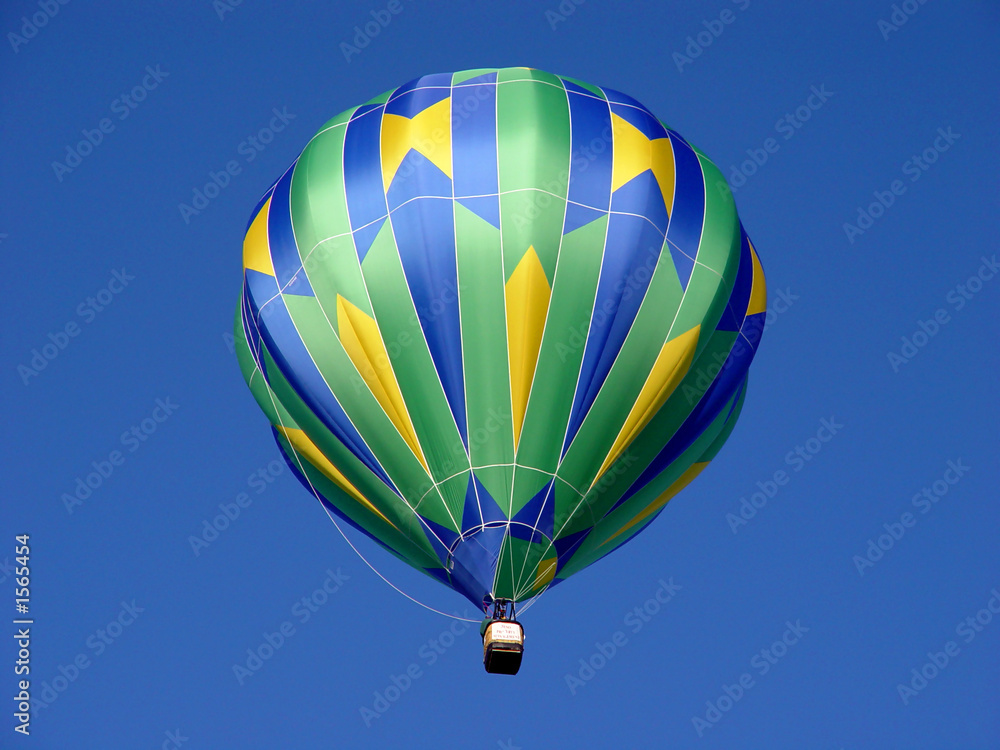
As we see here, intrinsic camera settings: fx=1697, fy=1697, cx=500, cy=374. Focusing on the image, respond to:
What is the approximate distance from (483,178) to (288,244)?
6.77 feet

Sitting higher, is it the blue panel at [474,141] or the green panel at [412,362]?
the blue panel at [474,141]

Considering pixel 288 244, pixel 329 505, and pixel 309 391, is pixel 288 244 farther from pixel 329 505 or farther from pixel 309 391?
pixel 329 505

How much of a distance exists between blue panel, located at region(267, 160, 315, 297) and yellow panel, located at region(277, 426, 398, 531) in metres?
1.49

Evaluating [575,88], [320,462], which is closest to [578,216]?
[575,88]

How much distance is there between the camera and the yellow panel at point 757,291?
17188 mm

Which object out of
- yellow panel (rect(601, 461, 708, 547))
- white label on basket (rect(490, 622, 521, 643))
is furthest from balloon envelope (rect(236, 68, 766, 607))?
white label on basket (rect(490, 622, 521, 643))

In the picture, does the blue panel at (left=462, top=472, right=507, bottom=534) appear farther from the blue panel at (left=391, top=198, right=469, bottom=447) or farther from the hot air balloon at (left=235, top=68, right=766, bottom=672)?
the blue panel at (left=391, top=198, right=469, bottom=447)

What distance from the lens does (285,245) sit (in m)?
16.5

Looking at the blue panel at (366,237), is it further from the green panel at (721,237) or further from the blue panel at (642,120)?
the green panel at (721,237)

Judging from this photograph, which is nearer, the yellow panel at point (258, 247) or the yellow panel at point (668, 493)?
the yellow panel at point (258, 247)

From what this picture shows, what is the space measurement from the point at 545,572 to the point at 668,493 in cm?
226

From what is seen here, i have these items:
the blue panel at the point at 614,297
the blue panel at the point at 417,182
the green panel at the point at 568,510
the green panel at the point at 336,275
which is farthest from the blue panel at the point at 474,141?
the green panel at the point at 568,510

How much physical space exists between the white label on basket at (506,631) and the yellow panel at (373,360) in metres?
1.74

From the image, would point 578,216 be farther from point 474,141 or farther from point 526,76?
point 526,76
